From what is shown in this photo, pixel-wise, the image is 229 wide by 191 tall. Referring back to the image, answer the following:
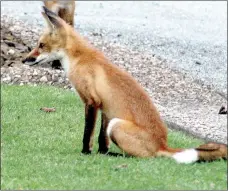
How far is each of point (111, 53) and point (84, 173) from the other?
781 cm

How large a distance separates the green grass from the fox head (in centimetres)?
97

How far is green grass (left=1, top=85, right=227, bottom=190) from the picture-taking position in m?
7.00

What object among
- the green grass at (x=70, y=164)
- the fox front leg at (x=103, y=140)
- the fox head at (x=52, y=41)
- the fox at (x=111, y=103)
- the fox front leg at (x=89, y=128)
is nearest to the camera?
the green grass at (x=70, y=164)

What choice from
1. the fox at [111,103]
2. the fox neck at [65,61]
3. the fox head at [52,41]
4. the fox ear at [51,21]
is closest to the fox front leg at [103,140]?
the fox at [111,103]

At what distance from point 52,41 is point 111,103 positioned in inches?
42.1

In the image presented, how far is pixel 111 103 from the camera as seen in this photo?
27.5 ft

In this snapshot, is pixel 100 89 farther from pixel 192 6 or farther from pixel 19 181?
pixel 192 6

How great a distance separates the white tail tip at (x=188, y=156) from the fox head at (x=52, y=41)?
6.13 feet

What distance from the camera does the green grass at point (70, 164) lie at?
7.00 meters

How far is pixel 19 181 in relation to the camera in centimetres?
708

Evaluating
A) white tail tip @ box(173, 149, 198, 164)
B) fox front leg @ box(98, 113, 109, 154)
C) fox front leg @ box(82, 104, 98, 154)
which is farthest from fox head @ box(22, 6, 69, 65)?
white tail tip @ box(173, 149, 198, 164)

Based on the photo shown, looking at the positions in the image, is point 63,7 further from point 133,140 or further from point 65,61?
point 133,140

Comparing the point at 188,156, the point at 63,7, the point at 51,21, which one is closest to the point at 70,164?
the point at 188,156

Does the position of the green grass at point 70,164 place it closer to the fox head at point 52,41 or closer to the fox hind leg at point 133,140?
the fox hind leg at point 133,140
